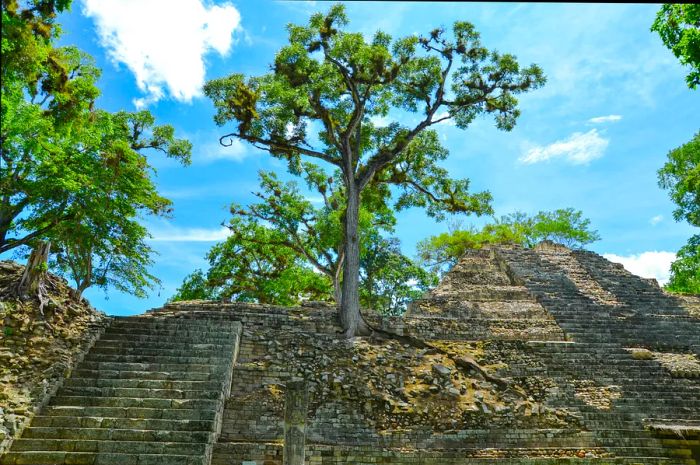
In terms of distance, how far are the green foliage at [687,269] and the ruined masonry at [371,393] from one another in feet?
32.2

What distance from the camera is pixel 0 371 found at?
23.1ft

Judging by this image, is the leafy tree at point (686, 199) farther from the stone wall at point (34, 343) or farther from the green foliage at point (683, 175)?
the stone wall at point (34, 343)

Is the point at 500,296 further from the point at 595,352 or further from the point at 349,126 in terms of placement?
the point at 349,126

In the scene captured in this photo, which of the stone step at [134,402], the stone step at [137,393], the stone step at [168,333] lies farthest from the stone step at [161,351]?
the stone step at [134,402]

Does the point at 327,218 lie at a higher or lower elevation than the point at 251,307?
higher

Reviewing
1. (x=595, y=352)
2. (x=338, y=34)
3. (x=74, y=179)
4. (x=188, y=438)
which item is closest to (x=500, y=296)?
(x=595, y=352)

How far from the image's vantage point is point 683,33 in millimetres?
6871

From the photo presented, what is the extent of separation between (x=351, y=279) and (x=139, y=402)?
217 inches

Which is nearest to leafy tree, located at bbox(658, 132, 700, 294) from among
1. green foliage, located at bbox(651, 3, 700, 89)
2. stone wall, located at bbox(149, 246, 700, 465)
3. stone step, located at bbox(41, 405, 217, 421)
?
stone wall, located at bbox(149, 246, 700, 465)

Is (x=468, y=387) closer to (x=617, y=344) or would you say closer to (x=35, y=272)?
(x=617, y=344)

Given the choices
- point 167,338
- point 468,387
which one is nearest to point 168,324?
point 167,338

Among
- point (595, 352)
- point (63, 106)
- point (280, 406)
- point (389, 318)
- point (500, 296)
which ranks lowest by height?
point (280, 406)

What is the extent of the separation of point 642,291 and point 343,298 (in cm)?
1050

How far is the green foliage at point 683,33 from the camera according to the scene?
6.61 m
